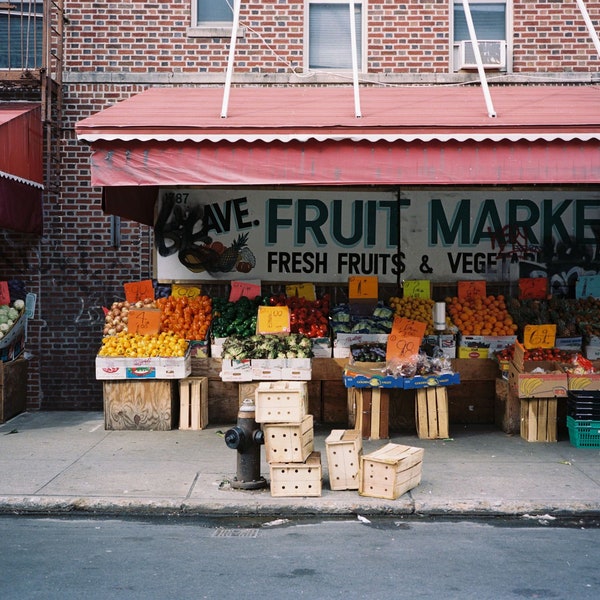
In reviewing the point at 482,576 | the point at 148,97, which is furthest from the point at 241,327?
the point at 482,576

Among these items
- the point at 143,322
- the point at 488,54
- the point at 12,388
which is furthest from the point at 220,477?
the point at 488,54

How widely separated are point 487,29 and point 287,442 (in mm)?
7483

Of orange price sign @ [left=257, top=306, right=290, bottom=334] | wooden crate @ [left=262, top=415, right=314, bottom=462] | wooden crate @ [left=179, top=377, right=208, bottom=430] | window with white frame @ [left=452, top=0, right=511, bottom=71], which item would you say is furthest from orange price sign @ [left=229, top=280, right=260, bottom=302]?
window with white frame @ [left=452, top=0, right=511, bottom=71]

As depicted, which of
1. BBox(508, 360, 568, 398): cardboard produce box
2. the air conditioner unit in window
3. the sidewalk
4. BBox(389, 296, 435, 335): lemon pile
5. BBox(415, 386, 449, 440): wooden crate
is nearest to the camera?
the sidewalk

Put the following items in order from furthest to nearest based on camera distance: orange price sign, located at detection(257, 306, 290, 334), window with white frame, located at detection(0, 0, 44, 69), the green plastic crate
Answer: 1. window with white frame, located at detection(0, 0, 44, 69)
2. orange price sign, located at detection(257, 306, 290, 334)
3. the green plastic crate

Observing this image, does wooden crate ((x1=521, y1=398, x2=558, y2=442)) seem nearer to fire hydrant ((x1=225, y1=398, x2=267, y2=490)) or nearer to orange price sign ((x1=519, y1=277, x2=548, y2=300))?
orange price sign ((x1=519, y1=277, x2=548, y2=300))

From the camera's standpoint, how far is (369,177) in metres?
8.34

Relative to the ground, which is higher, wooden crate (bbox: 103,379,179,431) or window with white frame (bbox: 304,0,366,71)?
window with white frame (bbox: 304,0,366,71)

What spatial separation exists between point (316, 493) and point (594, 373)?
13.6ft

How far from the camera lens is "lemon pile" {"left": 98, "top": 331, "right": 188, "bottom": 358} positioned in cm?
1037

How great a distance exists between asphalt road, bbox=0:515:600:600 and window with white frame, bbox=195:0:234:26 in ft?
25.2

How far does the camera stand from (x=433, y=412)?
10.1 metres

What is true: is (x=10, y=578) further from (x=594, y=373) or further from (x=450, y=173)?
(x=594, y=373)

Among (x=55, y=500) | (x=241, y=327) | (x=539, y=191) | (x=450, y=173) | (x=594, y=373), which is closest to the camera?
(x=55, y=500)
